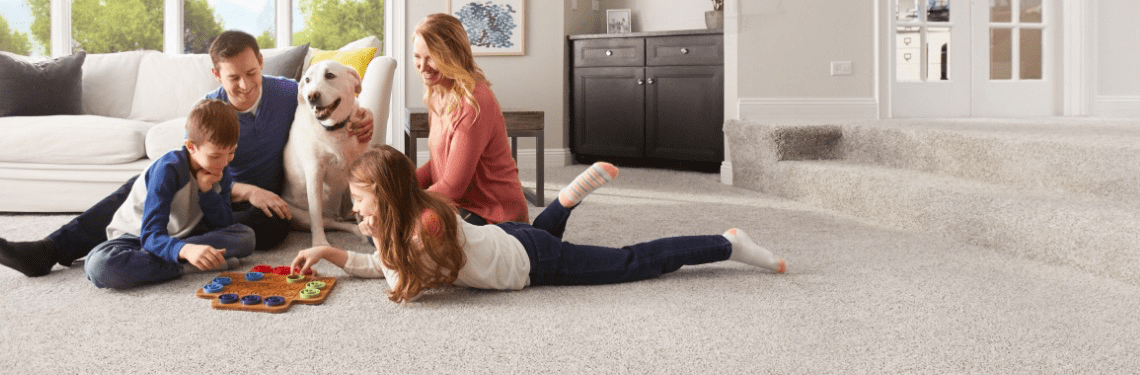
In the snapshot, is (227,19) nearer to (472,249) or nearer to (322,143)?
(322,143)

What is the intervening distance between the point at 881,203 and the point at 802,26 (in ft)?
5.10

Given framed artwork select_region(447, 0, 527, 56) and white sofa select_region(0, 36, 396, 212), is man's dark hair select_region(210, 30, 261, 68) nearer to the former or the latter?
white sofa select_region(0, 36, 396, 212)

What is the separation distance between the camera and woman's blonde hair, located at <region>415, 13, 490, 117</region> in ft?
7.54

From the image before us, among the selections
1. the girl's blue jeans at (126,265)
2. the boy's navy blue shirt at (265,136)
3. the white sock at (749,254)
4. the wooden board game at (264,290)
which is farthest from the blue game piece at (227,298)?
the white sock at (749,254)

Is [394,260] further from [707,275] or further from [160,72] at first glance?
[160,72]

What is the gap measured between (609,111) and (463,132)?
3.43 metres

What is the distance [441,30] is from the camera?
2.31 m

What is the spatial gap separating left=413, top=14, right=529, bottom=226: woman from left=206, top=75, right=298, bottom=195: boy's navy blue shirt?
20.4 inches

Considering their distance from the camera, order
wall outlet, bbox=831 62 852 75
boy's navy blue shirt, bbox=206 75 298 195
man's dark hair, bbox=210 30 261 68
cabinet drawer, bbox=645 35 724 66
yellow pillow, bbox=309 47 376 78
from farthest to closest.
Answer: cabinet drawer, bbox=645 35 724 66 → wall outlet, bbox=831 62 852 75 → yellow pillow, bbox=309 47 376 78 → boy's navy blue shirt, bbox=206 75 298 195 → man's dark hair, bbox=210 30 261 68

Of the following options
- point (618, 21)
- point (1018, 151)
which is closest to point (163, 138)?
point (1018, 151)

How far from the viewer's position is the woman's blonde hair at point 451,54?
230cm

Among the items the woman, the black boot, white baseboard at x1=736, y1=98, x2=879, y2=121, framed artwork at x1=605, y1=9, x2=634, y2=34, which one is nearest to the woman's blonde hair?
the woman

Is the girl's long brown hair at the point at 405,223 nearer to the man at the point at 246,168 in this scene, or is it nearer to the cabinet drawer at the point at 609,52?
the man at the point at 246,168

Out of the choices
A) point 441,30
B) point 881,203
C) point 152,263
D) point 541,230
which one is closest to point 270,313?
point 152,263
